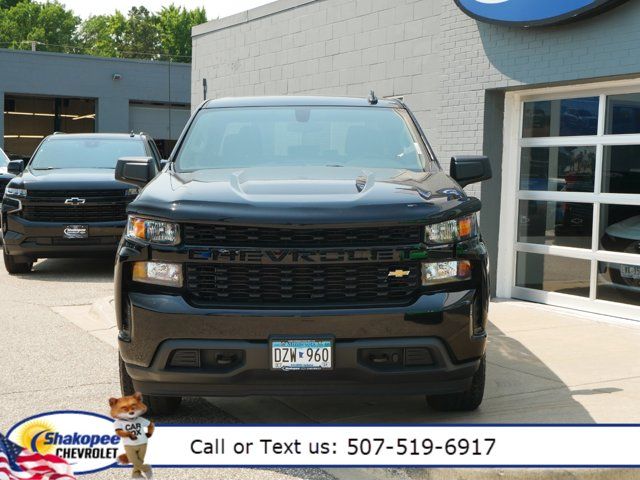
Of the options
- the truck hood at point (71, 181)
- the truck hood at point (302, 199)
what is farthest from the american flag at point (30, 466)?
the truck hood at point (71, 181)

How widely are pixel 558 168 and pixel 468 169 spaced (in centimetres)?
421

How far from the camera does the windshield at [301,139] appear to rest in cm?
Answer: 577

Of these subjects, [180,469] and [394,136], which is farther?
[394,136]

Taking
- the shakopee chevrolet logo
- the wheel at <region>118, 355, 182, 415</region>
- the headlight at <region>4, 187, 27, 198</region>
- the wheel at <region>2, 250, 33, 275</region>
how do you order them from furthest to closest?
the wheel at <region>2, 250, 33, 275</region>, the headlight at <region>4, 187, 27, 198</region>, the wheel at <region>118, 355, 182, 415</region>, the shakopee chevrolet logo

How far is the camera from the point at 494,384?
19.8ft

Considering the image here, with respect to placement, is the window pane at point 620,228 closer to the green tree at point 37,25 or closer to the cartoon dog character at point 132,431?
the cartoon dog character at point 132,431

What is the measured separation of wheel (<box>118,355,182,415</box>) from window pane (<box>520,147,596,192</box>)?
555 cm

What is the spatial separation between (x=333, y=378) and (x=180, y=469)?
91 centimetres

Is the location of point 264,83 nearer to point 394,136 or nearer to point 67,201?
point 67,201

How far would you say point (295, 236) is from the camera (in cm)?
451

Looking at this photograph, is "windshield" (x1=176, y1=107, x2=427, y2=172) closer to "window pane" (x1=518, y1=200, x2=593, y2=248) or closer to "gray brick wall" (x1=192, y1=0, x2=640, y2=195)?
"gray brick wall" (x1=192, y1=0, x2=640, y2=195)

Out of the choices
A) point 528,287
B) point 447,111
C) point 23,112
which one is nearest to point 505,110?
point 447,111

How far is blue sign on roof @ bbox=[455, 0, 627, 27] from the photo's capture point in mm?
8383

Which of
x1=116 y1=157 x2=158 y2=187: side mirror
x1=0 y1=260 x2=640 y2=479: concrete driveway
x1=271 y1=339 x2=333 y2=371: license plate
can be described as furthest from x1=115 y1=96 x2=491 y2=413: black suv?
x1=116 y1=157 x2=158 y2=187: side mirror
